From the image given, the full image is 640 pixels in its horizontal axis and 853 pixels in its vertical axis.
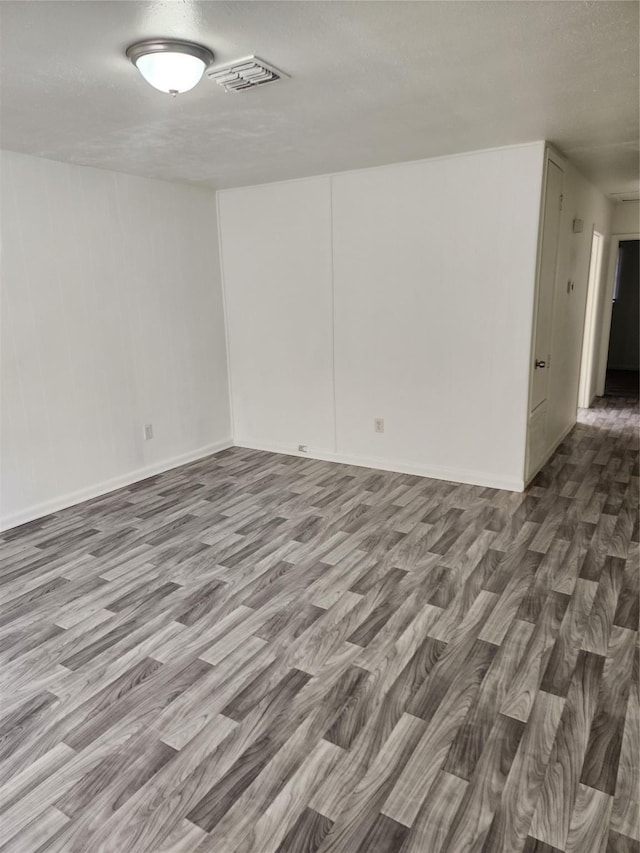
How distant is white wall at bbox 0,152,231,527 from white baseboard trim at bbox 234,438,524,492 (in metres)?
0.66

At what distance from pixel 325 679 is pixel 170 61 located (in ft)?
7.77

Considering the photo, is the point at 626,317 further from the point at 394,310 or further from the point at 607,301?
the point at 394,310

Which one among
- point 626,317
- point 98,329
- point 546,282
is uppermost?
point 546,282

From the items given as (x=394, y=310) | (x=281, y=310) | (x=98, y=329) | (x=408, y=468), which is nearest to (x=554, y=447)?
(x=408, y=468)

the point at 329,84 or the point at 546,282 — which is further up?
the point at 329,84

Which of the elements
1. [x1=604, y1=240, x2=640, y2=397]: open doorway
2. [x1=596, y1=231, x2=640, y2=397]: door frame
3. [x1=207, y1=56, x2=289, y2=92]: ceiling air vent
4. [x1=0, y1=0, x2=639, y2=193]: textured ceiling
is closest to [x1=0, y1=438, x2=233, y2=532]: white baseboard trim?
[x1=0, y1=0, x2=639, y2=193]: textured ceiling

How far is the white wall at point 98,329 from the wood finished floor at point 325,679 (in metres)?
0.53

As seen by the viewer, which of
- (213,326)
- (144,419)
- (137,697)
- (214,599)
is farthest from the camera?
(213,326)

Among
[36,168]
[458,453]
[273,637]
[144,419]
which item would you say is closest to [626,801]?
[273,637]

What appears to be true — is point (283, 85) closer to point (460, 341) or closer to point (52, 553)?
point (460, 341)

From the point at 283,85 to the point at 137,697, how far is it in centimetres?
255

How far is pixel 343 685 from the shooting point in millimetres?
2133

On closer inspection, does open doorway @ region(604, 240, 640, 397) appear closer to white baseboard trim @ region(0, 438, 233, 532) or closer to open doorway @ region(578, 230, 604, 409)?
open doorway @ region(578, 230, 604, 409)

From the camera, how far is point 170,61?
6.52 feet
